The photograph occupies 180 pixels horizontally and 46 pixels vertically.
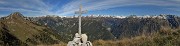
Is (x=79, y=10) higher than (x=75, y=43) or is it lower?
higher

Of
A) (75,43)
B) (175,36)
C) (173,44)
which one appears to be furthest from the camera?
(175,36)

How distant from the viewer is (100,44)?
80.6 feet

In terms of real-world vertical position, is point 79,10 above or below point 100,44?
above

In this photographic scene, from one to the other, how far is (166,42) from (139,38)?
8.58 feet

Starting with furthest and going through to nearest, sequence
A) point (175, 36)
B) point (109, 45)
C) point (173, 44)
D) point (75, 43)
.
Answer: point (109, 45) → point (175, 36) → point (173, 44) → point (75, 43)

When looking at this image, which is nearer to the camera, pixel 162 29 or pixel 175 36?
pixel 175 36

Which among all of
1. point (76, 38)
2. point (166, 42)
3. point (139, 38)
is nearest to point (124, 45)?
point (139, 38)

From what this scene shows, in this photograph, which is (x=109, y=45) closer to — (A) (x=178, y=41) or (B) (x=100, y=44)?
(B) (x=100, y=44)

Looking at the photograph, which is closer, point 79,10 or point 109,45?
point 79,10

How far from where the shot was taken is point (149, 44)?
21047 mm

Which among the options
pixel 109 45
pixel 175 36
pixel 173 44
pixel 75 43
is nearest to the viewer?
pixel 75 43

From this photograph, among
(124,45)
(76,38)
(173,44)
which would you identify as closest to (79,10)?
(76,38)

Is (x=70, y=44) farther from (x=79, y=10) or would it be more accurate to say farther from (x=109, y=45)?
(x=109, y=45)

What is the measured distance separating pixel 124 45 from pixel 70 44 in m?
5.32
